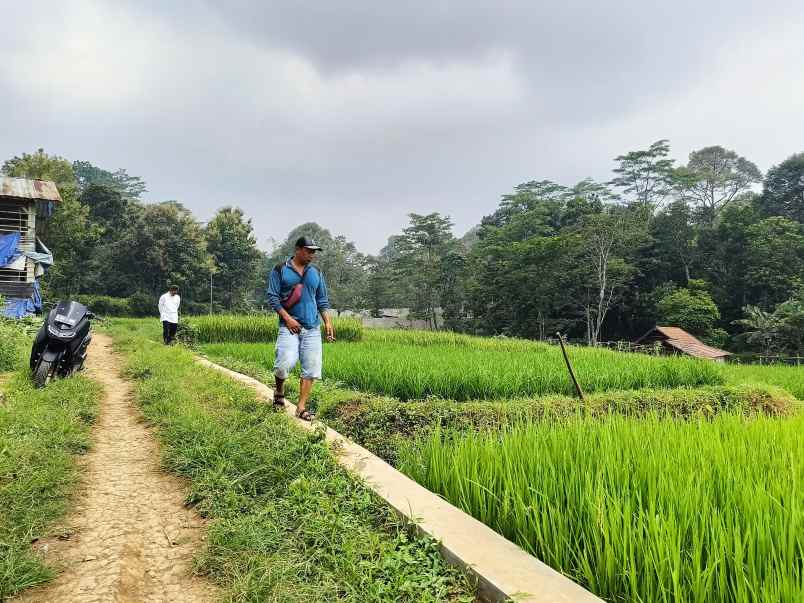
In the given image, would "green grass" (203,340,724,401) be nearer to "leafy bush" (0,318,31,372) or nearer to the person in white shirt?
the person in white shirt

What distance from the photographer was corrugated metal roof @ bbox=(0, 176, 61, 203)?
51.1ft

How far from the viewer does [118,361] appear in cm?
857

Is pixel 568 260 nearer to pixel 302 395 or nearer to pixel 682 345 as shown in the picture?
pixel 682 345

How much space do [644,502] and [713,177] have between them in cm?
4490

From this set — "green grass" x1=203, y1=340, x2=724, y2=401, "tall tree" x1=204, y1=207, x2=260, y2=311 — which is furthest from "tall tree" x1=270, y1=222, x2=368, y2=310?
"green grass" x1=203, y1=340, x2=724, y2=401

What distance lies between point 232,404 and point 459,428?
7.31 feet

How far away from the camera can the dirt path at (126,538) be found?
76.4 inches

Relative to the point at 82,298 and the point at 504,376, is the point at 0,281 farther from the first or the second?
the point at 504,376

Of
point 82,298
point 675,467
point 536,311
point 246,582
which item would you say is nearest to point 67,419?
point 246,582

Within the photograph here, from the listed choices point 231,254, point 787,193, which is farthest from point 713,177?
point 231,254

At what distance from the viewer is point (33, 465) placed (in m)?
2.96

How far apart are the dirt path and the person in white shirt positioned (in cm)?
712

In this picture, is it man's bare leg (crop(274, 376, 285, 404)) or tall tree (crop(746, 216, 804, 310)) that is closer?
man's bare leg (crop(274, 376, 285, 404))

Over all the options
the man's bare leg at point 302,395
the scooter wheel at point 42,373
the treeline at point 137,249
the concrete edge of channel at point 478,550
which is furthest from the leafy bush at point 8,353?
the treeline at point 137,249
